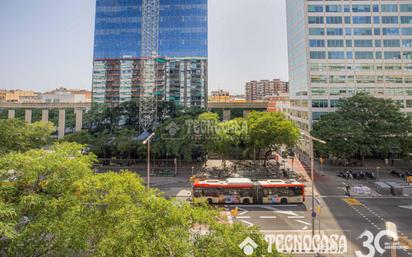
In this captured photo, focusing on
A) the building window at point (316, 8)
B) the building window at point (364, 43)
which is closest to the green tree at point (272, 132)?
the building window at point (364, 43)

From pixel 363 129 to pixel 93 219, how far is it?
47.0 m

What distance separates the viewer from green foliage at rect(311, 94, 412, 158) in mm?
44125

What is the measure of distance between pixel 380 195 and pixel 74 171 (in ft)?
115

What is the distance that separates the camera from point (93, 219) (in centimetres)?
1253

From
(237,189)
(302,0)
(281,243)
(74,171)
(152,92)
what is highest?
(302,0)

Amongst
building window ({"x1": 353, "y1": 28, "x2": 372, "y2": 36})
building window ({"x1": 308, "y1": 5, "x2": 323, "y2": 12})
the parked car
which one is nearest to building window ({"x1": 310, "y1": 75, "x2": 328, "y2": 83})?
building window ({"x1": 353, "y1": 28, "x2": 372, "y2": 36})

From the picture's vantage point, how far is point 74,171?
14773 mm

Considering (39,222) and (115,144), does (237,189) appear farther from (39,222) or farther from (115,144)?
(115,144)

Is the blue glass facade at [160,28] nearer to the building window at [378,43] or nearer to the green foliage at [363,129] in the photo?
the green foliage at [363,129]

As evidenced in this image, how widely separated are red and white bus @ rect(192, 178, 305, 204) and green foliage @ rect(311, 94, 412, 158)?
18640 mm

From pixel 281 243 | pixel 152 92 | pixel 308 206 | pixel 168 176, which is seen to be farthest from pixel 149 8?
pixel 281 243

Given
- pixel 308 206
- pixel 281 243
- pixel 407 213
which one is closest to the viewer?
pixel 281 243

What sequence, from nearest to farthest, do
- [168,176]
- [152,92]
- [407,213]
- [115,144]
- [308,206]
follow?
[407,213] < [308,206] < [168,176] < [115,144] < [152,92]

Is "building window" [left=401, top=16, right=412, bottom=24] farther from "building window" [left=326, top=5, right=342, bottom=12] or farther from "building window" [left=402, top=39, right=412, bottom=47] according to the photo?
"building window" [left=326, top=5, right=342, bottom=12]
